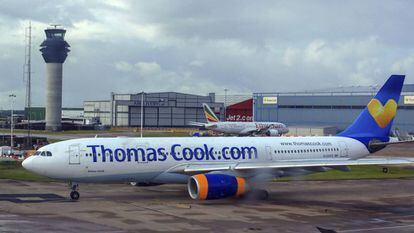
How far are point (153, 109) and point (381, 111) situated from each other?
140 m

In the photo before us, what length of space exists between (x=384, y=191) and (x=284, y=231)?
1842cm

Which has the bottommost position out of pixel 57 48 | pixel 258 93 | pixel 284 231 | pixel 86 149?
pixel 284 231

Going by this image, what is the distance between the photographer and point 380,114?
139 feet

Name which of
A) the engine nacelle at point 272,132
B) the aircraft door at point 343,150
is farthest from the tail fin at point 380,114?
the engine nacelle at point 272,132

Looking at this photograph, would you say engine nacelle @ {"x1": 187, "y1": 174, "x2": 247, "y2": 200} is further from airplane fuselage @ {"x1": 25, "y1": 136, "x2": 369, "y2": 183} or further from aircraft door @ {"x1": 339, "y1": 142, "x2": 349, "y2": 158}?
aircraft door @ {"x1": 339, "y1": 142, "x2": 349, "y2": 158}

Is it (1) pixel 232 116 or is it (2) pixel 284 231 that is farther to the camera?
(1) pixel 232 116

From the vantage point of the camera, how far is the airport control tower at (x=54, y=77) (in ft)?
524

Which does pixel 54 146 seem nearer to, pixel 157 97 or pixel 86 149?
pixel 86 149

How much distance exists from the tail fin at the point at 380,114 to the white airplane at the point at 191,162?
4527 mm

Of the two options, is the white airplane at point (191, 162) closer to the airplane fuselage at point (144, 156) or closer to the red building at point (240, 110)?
the airplane fuselage at point (144, 156)

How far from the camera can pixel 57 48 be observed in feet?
528

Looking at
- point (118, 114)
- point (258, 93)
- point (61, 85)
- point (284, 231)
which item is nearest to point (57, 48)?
point (61, 85)

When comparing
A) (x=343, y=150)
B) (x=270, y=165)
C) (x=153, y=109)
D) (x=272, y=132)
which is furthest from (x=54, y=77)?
(x=270, y=165)

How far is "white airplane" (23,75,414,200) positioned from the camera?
32594 mm
